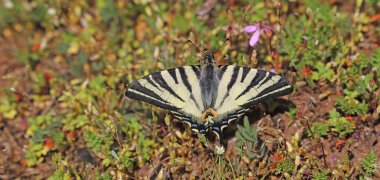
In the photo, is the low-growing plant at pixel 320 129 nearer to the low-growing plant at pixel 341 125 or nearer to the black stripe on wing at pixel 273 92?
the low-growing plant at pixel 341 125

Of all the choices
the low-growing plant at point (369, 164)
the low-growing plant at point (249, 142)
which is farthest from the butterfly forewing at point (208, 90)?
the low-growing plant at point (369, 164)

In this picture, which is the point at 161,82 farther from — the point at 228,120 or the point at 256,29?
the point at 256,29

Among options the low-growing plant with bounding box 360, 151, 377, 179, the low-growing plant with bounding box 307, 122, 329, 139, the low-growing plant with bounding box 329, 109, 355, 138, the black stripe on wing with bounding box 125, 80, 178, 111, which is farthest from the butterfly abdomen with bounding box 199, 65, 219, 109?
the low-growing plant with bounding box 360, 151, 377, 179

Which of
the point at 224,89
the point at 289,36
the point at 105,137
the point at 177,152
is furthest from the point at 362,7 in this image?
the point at 105,137

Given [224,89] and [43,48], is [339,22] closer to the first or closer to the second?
[224,89]

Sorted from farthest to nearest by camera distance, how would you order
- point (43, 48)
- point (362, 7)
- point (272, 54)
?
point (43, 48) < point (362, 7) < point (272, 54)

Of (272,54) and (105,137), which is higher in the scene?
(272,54)
